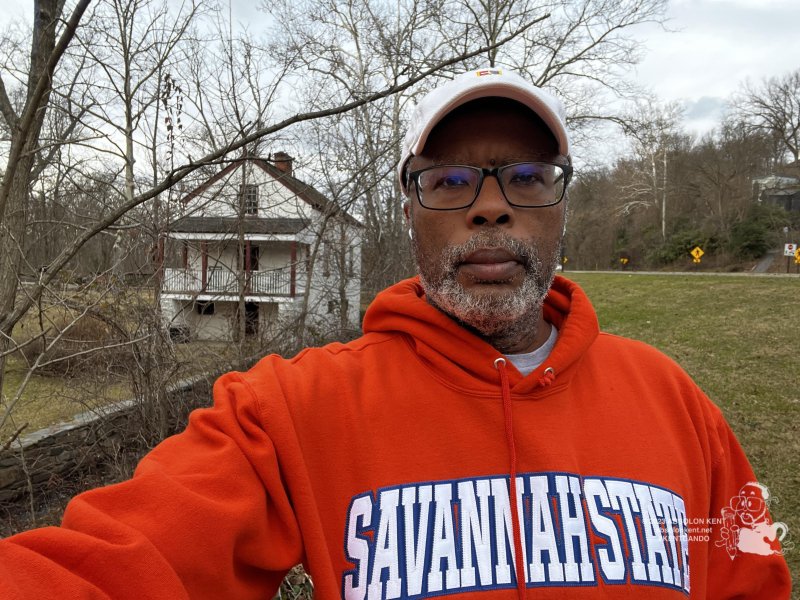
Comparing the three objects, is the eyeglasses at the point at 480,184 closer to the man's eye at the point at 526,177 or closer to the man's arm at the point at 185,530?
the man's eye at the point at 526,177

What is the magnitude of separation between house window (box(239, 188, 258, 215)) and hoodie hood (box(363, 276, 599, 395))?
7.06m

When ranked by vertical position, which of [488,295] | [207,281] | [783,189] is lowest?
[207,281]

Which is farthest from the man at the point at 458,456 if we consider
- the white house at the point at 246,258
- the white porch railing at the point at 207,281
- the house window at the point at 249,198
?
the house window at the point at 249,198

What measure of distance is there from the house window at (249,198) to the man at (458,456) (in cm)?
695

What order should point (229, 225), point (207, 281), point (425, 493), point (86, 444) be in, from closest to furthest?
1. point (425, 493)
2. point (86, 444)
3. point (207, 281)
4. point (229, 225)

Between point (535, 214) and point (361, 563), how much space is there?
1.06 m

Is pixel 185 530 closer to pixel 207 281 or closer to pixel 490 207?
pixel 490 207

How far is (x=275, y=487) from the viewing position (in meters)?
1.11

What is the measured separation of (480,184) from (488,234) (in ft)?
0.52

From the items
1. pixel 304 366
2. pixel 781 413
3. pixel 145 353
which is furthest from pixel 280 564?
pixel 781 413

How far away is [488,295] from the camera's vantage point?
1388 mm

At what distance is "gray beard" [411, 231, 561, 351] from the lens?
4.56 feet

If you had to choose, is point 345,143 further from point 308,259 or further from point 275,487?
point 275,487

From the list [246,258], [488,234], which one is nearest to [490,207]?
[488,234]
